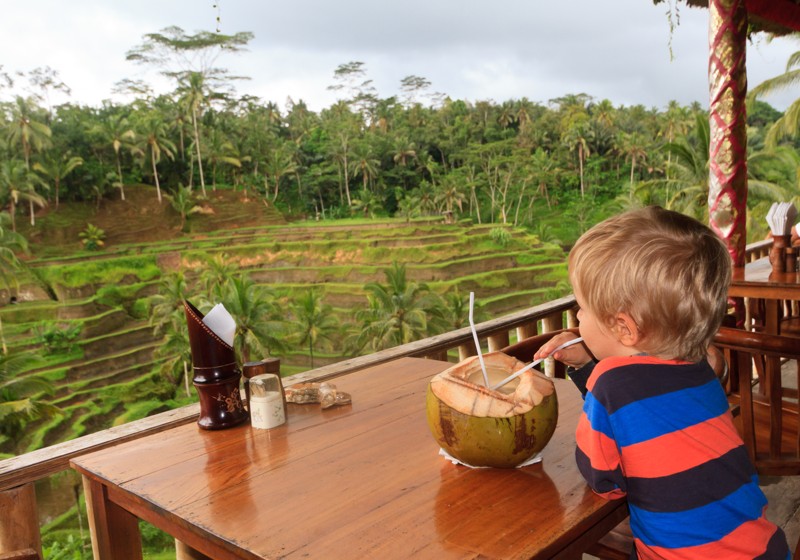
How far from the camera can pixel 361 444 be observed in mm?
926

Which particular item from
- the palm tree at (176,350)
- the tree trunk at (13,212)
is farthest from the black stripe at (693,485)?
the tree trunk at (13,212)

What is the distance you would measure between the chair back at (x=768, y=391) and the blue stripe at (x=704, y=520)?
0.40 meters

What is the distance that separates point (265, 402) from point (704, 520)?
2.17ft

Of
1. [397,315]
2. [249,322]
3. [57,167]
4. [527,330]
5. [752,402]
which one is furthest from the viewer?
[57,167]

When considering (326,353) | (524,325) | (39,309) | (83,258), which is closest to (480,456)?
(524,325)

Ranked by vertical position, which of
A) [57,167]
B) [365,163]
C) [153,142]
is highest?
[153,142]

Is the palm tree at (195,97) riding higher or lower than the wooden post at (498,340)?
higher

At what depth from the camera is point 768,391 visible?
3.99ft

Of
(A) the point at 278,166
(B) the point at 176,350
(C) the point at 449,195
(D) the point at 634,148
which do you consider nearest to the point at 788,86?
(B) the point at 176,350

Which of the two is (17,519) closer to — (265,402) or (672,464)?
(265,402)

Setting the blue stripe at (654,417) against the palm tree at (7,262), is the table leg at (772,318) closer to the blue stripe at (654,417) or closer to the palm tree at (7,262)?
the blue stripe at (654,417)

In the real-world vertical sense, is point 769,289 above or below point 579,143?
below

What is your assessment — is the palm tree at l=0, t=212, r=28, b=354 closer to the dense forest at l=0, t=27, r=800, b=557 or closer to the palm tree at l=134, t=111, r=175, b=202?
the dense forest at l=0, t=27, r=800, b=557

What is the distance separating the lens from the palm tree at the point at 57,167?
2897 centimetres
